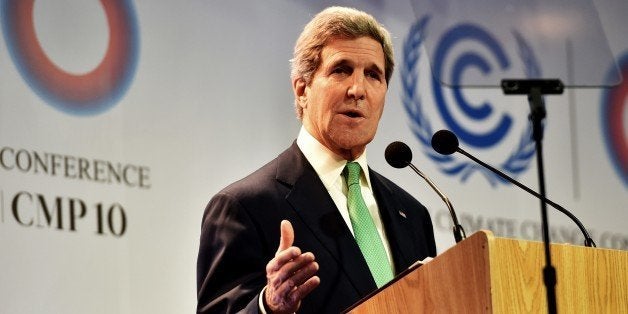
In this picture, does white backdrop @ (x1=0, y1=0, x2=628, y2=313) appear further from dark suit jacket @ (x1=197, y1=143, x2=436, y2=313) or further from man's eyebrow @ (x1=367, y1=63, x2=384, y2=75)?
man's eyebrow @ (x1=367, y1=63, x2=384, y2=75)

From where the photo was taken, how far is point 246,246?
110 inches

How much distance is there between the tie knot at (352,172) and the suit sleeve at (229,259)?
1.39ft

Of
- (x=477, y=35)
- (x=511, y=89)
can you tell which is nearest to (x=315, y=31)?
(x=511, y=89)

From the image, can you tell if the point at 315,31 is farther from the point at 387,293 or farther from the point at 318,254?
the point at 387,293

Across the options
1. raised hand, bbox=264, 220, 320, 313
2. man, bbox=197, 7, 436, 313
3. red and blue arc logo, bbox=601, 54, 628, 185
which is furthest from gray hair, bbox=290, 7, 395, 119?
red and blue arc logo, bbox=601, 54, 628, 185

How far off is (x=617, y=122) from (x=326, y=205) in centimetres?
310

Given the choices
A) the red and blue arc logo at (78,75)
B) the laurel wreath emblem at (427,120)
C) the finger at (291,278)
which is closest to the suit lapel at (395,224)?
the finger at (291,278)

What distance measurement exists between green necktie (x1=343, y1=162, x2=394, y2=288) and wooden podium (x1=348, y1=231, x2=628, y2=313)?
52cm

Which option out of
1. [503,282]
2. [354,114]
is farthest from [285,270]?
[354,114]

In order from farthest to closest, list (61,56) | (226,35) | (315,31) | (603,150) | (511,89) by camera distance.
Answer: (603,150) → (226,35) → (61,56) → (315,31) → (511,89)

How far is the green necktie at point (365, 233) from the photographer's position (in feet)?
9.71

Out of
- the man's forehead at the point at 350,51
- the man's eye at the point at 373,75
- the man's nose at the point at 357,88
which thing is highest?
the man's forehead at the point at 350,51

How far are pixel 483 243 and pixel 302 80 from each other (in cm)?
130

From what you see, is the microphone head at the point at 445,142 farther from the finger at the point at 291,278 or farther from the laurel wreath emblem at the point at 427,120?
the laurel wreath emblem at the point at 427,120
